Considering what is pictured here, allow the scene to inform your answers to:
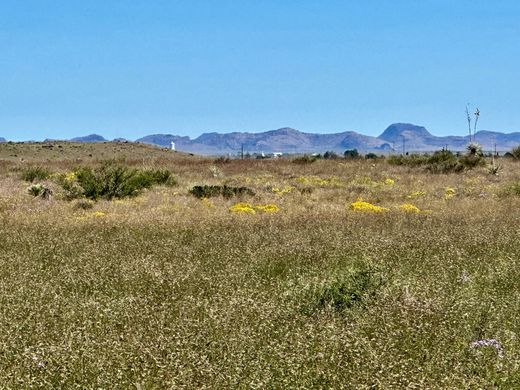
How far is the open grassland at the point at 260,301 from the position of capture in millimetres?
4250

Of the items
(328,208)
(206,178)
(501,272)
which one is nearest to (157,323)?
(501,272)

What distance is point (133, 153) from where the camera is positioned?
71062mm

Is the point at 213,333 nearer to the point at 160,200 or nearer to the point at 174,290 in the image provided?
the point at 174,290

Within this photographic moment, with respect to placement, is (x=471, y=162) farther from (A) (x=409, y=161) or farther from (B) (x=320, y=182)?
(B) (x=320, y=182)

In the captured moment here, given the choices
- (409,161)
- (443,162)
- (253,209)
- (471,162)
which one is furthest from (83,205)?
(409,161)

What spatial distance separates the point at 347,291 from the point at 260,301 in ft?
4.29

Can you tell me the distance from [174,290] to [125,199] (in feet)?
47.6

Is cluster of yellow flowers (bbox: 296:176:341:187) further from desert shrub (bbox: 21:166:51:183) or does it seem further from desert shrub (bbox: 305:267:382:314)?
desert shrub (bbox: 305:267:382:314)

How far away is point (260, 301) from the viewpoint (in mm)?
6301

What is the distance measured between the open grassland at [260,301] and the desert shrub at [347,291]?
26 mm

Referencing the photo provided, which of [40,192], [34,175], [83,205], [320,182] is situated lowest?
[83,205]

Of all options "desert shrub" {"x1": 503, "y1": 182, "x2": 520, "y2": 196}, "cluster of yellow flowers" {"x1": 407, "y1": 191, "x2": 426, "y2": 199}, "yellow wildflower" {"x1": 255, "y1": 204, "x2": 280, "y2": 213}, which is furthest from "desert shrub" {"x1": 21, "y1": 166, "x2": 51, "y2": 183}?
"desert shrub" {"x1": 503, "y1": 182, "x2": 520, "y2": 196}

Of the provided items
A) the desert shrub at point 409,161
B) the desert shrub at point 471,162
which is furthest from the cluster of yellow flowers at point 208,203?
the desert shrub at point 409,161

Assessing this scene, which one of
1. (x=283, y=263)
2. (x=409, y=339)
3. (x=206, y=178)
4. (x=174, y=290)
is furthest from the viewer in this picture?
(x=206, y=178)
